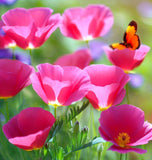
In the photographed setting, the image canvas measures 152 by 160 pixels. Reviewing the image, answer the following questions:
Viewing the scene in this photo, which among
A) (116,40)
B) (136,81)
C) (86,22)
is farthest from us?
Result: (116,40)

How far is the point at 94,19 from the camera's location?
2.54 ft

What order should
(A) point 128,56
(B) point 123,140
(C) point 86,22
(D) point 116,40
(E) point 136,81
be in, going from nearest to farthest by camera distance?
(B) point 123,140
(A) point 128,56
(C) point 86,22
(E) point 136,81
(D) point 116,40

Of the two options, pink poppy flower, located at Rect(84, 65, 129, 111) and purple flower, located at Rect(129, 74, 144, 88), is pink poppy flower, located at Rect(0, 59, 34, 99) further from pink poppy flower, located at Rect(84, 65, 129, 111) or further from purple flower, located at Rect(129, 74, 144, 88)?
purple flower, located at Rect(129, 74, 144, 88)

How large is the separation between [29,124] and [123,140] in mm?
126

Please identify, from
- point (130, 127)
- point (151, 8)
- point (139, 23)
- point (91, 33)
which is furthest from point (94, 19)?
point (151, 8)

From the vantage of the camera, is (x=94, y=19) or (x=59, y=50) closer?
(x=94, y=19)

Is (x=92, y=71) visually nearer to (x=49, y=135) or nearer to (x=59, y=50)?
(x=49, y=135)

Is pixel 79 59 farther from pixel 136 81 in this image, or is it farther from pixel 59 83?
pixel 136 81

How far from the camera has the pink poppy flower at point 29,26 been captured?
634mm

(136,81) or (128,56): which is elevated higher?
(128,56)

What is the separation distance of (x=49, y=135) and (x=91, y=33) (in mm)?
304

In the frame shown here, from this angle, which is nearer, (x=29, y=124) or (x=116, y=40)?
(x=29, y=124)

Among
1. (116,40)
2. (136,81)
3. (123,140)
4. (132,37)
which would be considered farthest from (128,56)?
(116,40)

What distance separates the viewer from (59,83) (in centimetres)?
54
